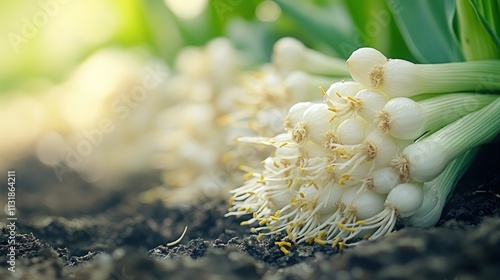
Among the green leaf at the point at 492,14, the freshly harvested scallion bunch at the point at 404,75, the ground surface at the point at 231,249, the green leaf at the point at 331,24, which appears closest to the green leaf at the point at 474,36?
the green leaf at the point at 492,14

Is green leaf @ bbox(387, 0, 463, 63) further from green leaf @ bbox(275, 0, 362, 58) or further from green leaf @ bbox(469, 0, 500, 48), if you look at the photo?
green leaf @ bbox(275, 0, 362, 58)

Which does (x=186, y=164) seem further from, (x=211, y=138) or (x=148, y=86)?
(x=148, y=86)

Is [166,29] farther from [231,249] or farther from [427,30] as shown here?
[231,249]

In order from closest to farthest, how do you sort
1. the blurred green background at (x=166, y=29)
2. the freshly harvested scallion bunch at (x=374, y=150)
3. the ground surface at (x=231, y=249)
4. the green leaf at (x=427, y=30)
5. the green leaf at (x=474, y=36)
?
the ground surface at (x=231, y=249), the freshly harvested scallion bunch at (x=374, y=150), the green leaf at (x=474, y=36), the green leaf at (x=427, y=30), the blurred green background at (x=166, y=29)

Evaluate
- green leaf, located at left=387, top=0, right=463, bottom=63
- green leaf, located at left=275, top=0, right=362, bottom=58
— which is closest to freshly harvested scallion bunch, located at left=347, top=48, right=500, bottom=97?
green leaf, located at left=387, top=0, right=463, bottom=63

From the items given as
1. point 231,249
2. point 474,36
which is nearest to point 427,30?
point 474,36

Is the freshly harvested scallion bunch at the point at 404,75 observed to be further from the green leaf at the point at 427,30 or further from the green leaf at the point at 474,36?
the green leaf at the point at 427,30
